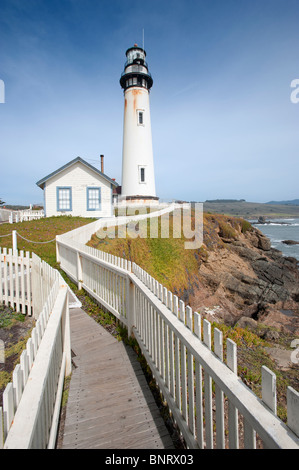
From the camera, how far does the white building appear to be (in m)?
21.3

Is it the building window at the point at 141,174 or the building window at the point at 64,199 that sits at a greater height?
the building window at the point at 141,174

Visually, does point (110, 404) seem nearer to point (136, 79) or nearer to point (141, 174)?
point (141, 174)

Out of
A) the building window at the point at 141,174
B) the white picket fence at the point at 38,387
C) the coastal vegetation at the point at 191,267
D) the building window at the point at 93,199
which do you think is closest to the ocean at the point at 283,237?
the coastal vegetation at the point at 191,267

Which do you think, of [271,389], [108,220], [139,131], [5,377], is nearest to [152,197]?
[139,131]

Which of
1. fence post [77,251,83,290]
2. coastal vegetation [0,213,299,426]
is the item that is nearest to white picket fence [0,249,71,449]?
coastal vegetation [0,213,299,426]

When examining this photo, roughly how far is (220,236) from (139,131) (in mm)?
14391

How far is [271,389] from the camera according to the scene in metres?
1.40

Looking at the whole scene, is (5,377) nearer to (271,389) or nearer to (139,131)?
(271,389)

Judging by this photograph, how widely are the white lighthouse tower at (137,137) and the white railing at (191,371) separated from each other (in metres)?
22.8

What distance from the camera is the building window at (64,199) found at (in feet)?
70.5

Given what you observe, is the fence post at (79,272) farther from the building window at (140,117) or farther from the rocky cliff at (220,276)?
the building window at (140,117)

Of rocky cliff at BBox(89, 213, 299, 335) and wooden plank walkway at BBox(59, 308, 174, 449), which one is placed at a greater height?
wooden plank walkway at BBox(59, 308, 174, 449)

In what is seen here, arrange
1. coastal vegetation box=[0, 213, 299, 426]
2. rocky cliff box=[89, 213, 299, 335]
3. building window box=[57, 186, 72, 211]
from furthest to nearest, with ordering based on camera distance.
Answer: building window box=[57, 186, 72, 211] < rocky cliff box=[89, 213, 299, 335] < coastal vegetation box=[0, 213, 299, 426]

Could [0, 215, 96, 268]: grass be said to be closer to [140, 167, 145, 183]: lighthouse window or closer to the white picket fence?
the white picket fence
